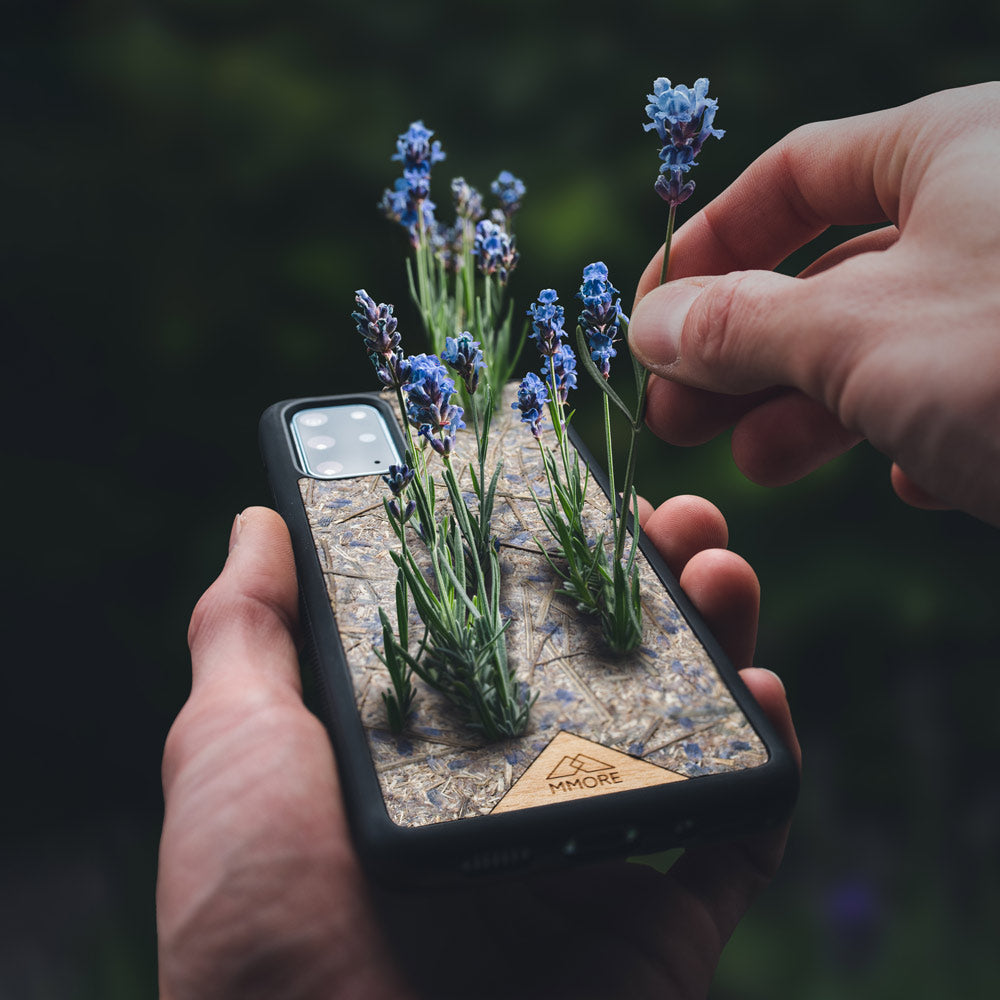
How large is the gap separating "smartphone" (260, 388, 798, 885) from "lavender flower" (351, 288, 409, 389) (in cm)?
28

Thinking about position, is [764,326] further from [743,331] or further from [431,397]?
[431,397]

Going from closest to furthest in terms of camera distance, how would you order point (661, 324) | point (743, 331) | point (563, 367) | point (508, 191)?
point (743, 331), point (661, 324), point (563, 367), point (508, 191)

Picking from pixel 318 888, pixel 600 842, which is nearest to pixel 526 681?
pixel 600 842

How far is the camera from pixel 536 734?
0.90 meters

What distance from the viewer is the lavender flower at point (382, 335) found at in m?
0.86

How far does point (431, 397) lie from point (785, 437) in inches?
19.5

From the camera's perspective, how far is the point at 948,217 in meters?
0.75

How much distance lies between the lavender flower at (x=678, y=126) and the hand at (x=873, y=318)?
0.12m

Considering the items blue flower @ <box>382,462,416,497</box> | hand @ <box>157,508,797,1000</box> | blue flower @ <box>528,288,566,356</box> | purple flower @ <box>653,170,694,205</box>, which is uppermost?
purple flower @ <box>653,170,694,205</box>

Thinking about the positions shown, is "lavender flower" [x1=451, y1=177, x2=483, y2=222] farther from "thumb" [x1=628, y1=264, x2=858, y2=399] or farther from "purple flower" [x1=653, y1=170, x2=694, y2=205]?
"purple flower" [x1=653, y1=170, x2=694, y2=205]

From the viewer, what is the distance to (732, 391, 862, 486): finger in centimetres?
113

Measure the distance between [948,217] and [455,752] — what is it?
2.17ft

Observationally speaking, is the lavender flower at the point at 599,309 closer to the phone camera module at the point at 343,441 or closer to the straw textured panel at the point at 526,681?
the straw textured panel at the point at 526,681

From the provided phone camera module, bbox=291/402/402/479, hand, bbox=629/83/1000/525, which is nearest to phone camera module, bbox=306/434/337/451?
phone camera module, bbox=291/402/402/479
